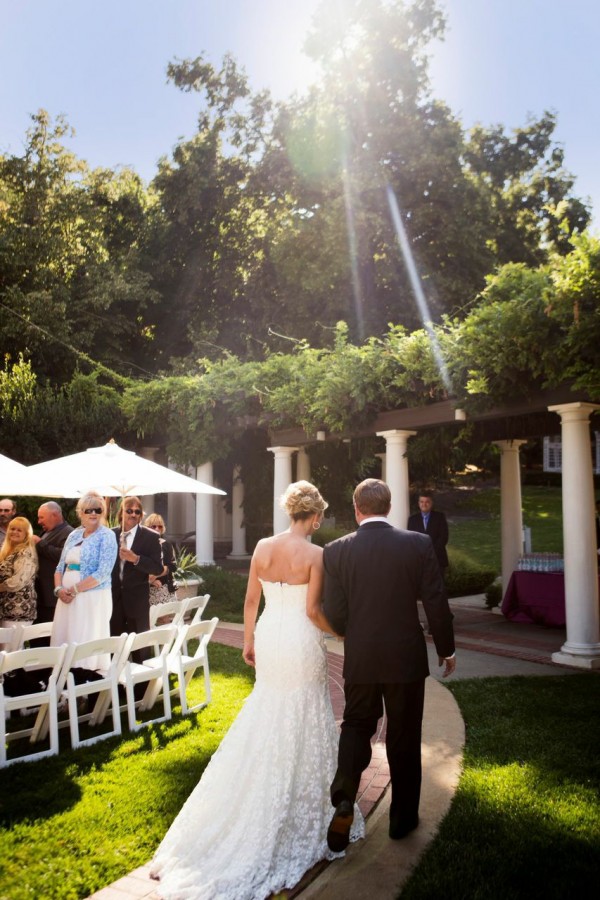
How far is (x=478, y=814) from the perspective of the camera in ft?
13.8

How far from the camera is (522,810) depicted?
4234mm

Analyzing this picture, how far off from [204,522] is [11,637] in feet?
34.3

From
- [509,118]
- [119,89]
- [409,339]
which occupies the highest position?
[509,118]

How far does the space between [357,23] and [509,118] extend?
5.93 m

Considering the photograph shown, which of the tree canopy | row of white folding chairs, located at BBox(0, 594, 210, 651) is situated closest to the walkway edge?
row of white folding chairs, located at BBox(0, 594, 210, 651)

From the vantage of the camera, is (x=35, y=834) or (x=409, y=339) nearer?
(x=35, y=834)

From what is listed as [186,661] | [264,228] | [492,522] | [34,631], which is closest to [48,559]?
[34,631]

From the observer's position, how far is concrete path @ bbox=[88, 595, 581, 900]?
3.43 metres

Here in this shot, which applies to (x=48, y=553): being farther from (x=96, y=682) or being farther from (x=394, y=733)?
(x=394, y=733)

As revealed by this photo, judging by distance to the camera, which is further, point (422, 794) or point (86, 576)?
point (86, 576)

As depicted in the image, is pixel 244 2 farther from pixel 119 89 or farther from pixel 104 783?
pixel 104 783

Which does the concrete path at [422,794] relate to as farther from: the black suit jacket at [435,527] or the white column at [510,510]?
the white column at [510,510]

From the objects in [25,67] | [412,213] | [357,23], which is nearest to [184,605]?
[25,67]

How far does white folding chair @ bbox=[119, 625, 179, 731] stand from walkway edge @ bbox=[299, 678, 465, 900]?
2301 millimetres
